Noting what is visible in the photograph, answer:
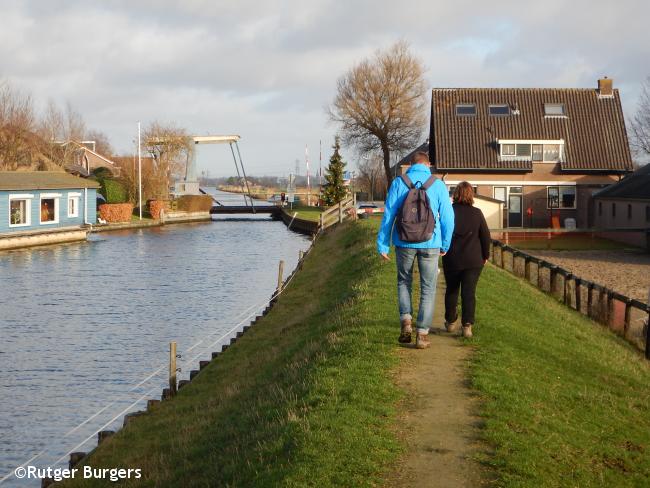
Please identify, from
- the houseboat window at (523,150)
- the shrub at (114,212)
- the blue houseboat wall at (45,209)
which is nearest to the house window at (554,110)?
the houseboat window at (523,150)

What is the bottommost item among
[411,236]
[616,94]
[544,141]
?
[411,236]

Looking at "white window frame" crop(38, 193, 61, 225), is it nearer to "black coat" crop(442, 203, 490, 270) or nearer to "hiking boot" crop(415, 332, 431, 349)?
"black coat" crop(442, 203, 490, 270)

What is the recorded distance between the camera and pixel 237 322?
23.4 m

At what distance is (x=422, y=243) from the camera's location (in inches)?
386

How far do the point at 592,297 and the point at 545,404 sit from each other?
37.1ft

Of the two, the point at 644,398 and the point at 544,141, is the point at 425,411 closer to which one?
the point at 644,398

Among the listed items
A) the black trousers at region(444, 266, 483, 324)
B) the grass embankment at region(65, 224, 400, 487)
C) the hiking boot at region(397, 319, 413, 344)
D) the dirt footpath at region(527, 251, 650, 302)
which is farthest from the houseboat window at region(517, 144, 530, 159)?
the hiking boot at region(397, 319, 413, 344)

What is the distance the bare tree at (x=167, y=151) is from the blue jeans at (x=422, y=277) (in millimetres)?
68613

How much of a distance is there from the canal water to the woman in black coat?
580 centimetres

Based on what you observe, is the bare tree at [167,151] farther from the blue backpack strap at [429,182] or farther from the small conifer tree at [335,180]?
the blue backpack strap at [429,182]

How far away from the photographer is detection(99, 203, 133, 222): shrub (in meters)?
65.9

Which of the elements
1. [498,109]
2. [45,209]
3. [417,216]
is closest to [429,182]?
[417,216]

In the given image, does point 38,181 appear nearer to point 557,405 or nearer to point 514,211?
point 514,211

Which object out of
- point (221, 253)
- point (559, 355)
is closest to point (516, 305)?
point (559, 355)
